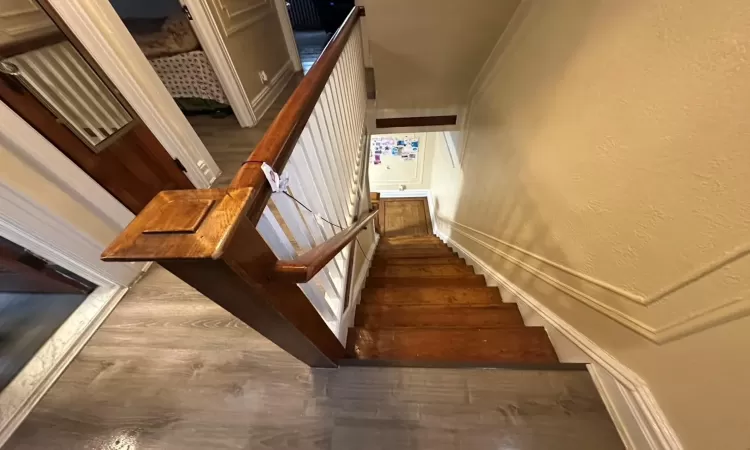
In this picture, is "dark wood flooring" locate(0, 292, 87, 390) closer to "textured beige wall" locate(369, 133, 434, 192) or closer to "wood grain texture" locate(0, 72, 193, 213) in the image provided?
"wood grain texture" locate(0, 72, 193, 213)

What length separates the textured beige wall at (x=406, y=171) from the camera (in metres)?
5.43

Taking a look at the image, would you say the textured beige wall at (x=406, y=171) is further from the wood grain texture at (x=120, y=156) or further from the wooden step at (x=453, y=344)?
the wooden step at (x=453, y=344)

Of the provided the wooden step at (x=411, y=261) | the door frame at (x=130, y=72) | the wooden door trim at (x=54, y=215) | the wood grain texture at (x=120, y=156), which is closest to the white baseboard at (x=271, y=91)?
the door frame at (x=130, y=72)

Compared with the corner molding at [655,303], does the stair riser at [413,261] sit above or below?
below

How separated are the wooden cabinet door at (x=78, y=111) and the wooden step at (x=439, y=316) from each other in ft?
4.96

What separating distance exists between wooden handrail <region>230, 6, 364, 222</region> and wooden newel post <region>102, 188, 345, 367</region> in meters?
0.04

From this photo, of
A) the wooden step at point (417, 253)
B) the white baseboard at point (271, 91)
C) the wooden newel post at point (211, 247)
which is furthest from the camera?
the wooden step at point (417, 253)

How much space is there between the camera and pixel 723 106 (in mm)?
671

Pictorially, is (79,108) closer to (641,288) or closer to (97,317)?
(97,317)

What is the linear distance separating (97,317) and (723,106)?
2.51m

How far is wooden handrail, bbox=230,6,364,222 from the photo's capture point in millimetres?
658

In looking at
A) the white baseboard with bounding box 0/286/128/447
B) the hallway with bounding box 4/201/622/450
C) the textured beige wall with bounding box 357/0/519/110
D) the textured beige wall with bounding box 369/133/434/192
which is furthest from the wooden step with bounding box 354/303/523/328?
the textured beige wall with bounding box 369/133/434/192

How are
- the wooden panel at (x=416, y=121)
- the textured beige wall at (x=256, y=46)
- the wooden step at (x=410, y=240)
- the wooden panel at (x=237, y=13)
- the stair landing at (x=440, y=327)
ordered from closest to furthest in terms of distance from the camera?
1. the stair landing at (x=440, y=327)
2. the wooden panel at (x=237, y=13)
3. the textured beige wall at (x=256, y=46)
4. the wooden panel at (x=416, y=121)
5. the wooden step at (x=410, y=240)

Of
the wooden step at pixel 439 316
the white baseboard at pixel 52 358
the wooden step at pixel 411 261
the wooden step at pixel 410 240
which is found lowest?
the wooden step at pixel 410 240
